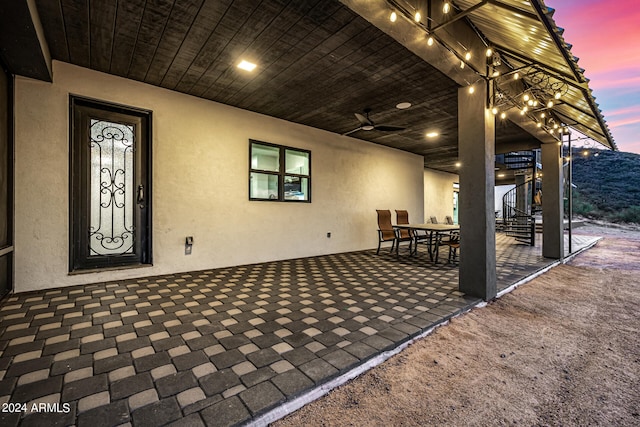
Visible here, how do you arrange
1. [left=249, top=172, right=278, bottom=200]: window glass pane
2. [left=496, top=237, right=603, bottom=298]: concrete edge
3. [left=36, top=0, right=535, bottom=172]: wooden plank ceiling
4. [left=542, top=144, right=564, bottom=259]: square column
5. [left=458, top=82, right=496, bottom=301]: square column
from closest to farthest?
[left=36, top=0, right=535, bottom=172]: wooden plank ceiling, [left=458, top=82, right=496, bottom=301]: square column, [left=496, top=237, right=603, bottom=298]: concrete edge, [left=249, top=172, right=278, bottom=200]: window glass pane, [left=542, top=144, right=564, bottom=259]: square column

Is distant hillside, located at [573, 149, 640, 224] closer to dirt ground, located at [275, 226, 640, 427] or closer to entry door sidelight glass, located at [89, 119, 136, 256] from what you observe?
dirt ground, located at [275, 226, 640, 427]

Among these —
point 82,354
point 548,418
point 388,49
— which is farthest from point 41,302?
point 388,49

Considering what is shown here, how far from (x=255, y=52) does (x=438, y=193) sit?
11512 mm

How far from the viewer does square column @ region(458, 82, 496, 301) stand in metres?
3.23

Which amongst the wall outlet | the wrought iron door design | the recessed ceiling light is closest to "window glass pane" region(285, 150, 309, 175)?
the recessed ceiling light

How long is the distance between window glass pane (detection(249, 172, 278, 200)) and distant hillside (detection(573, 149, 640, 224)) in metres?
18.6

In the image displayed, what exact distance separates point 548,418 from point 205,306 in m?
2.77

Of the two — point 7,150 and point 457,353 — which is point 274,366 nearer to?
point 457,353

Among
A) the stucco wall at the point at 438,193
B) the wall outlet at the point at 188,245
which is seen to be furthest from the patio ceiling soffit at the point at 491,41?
the stucco wall at the point at 438,193

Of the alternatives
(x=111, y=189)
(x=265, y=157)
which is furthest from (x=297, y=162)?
(x=111, y=189)

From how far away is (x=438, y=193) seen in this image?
12.7m

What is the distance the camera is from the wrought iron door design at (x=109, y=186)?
11.8ft

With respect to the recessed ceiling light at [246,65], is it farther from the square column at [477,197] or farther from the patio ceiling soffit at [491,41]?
the square column at [477,197]

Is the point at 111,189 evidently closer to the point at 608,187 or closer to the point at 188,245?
the point at 188,245
